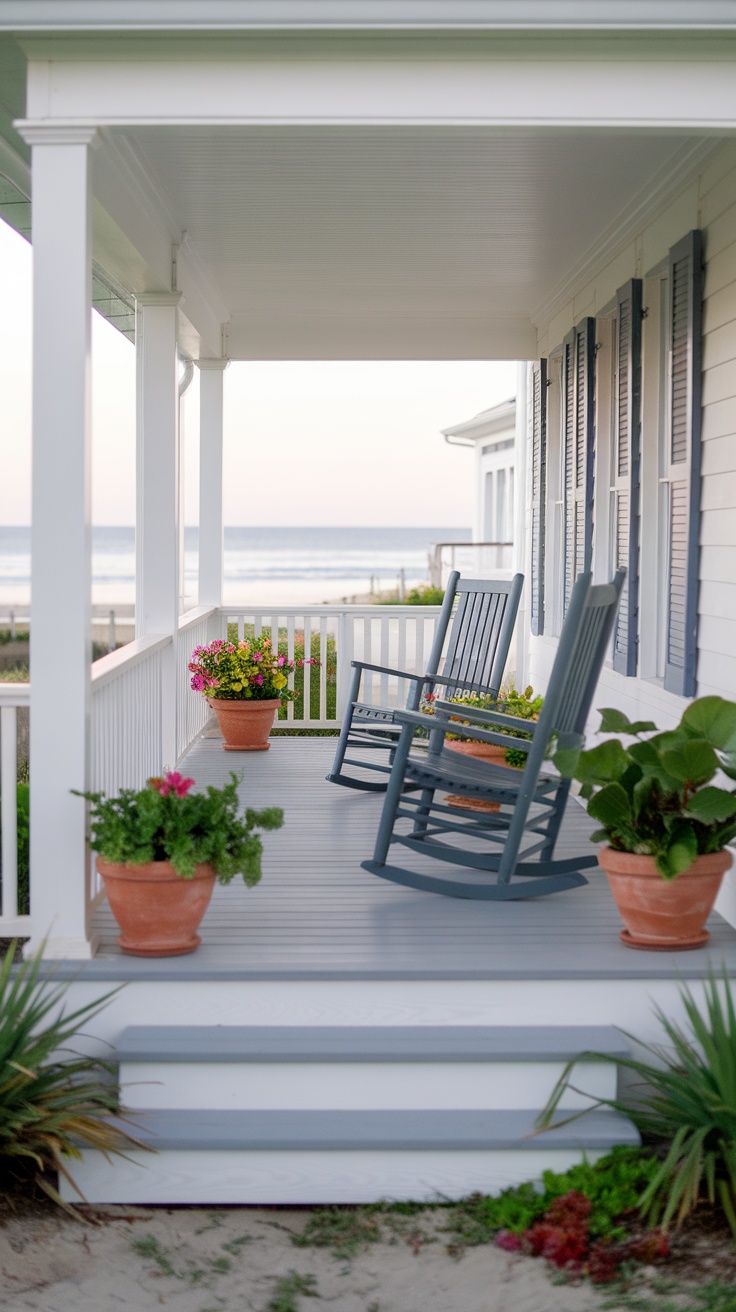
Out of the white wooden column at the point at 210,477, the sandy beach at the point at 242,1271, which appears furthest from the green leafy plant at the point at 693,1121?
the white wooden column at the point at 210,477

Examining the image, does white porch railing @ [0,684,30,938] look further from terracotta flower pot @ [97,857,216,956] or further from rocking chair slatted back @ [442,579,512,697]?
rocking chair slatted back @ [442,579,512,697]

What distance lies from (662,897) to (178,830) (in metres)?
1.26

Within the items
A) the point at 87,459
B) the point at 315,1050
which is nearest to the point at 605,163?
the point at 87,459

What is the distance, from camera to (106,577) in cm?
4222

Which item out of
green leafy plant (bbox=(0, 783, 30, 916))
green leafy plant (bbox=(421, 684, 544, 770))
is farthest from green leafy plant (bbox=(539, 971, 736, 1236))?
green leafy plant (bbox=(421, 684, 544, 770))

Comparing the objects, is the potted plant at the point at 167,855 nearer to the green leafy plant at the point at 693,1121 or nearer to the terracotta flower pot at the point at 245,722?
the green leafy plant at the point at 693,1121

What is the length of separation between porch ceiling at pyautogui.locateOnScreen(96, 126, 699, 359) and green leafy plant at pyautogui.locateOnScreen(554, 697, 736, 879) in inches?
60.3

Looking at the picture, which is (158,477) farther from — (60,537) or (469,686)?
(60,537)

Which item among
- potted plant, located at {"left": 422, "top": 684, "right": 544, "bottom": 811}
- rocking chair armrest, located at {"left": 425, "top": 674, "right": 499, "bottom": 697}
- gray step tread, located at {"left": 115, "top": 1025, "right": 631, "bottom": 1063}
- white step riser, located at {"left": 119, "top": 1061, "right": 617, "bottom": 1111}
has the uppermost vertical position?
rocking chair armrest, located at {"left": 425, "top": 674, "right": 499, "bottom": 697}

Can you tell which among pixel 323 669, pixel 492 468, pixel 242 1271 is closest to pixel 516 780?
pixel 242 1271

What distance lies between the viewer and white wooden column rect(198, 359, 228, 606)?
7512 mm

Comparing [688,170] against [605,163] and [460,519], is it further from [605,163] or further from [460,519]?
[460,519]

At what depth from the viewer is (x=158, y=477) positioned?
17.9 feet

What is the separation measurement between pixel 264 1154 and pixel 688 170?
3.32 m
